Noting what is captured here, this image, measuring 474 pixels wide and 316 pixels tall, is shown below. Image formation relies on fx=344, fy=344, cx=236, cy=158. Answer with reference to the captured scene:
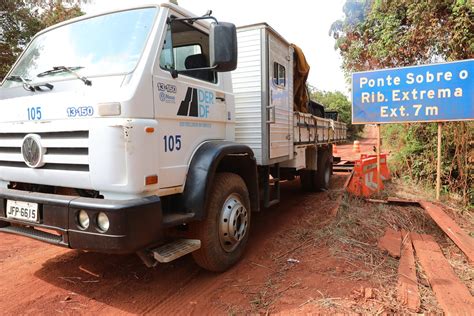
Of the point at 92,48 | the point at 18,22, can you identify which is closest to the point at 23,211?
the point at 92,48

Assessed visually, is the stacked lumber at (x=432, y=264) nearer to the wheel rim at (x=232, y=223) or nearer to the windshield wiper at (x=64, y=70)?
the wheel rim at (x=232, y=223)

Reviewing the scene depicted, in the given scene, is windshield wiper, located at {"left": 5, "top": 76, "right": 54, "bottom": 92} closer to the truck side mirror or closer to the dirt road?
the truck side mirror

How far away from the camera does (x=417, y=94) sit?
5965 millimetres

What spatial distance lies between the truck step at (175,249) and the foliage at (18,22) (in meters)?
10.6

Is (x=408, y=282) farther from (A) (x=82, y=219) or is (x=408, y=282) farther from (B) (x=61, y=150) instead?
(B) (x=61, y=150)

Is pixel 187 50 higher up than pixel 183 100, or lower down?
higher up

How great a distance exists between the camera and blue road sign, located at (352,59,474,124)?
5590mm

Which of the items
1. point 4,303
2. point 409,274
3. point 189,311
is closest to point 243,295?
point 189,311

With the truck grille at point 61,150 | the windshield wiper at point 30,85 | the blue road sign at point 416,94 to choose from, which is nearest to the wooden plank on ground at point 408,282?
the truck grille at point 61,150

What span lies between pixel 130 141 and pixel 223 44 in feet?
3.61

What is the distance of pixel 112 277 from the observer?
3.28 m

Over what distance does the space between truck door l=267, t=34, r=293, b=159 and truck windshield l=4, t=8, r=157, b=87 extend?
184 cm

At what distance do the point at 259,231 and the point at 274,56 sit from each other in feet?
7.67

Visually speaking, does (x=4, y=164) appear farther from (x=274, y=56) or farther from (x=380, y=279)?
(x=380, y=279)
